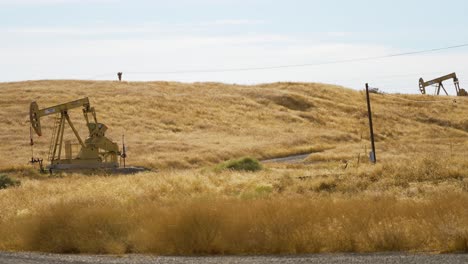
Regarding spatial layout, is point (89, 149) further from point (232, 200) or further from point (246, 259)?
point (246, 259)

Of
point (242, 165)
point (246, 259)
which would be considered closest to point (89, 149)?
point (242, 165)

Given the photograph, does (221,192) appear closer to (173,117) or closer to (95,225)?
(95,225)

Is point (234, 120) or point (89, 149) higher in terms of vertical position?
point (89, 149)

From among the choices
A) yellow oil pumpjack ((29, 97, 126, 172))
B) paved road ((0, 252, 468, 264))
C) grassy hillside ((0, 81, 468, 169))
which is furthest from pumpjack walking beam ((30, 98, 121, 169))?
paved road ((0, 252, 468, 264))

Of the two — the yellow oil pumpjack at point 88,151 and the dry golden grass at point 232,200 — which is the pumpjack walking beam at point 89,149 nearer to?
the yellow oil pumpjack at point 88,151

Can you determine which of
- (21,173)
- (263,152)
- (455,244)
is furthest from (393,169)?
(263,152)

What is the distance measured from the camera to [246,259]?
13.5m

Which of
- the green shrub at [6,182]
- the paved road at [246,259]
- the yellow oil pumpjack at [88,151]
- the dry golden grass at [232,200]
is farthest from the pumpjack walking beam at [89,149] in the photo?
the paved road at [246,259]

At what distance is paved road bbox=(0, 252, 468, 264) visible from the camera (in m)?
12.4

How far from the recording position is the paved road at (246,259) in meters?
12.4

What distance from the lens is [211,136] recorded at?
226ft

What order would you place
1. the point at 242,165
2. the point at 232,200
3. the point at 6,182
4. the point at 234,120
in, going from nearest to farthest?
1. the point at 232,200
2. the point at 6,182
3. the point at 242,165
4. the point at 234,120

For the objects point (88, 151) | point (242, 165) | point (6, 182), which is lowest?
point (242, 165)

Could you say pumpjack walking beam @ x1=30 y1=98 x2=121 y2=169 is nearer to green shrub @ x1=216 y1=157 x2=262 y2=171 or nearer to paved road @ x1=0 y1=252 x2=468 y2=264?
green shrub @ x1=216 y1=157 x2=262 y2=171
